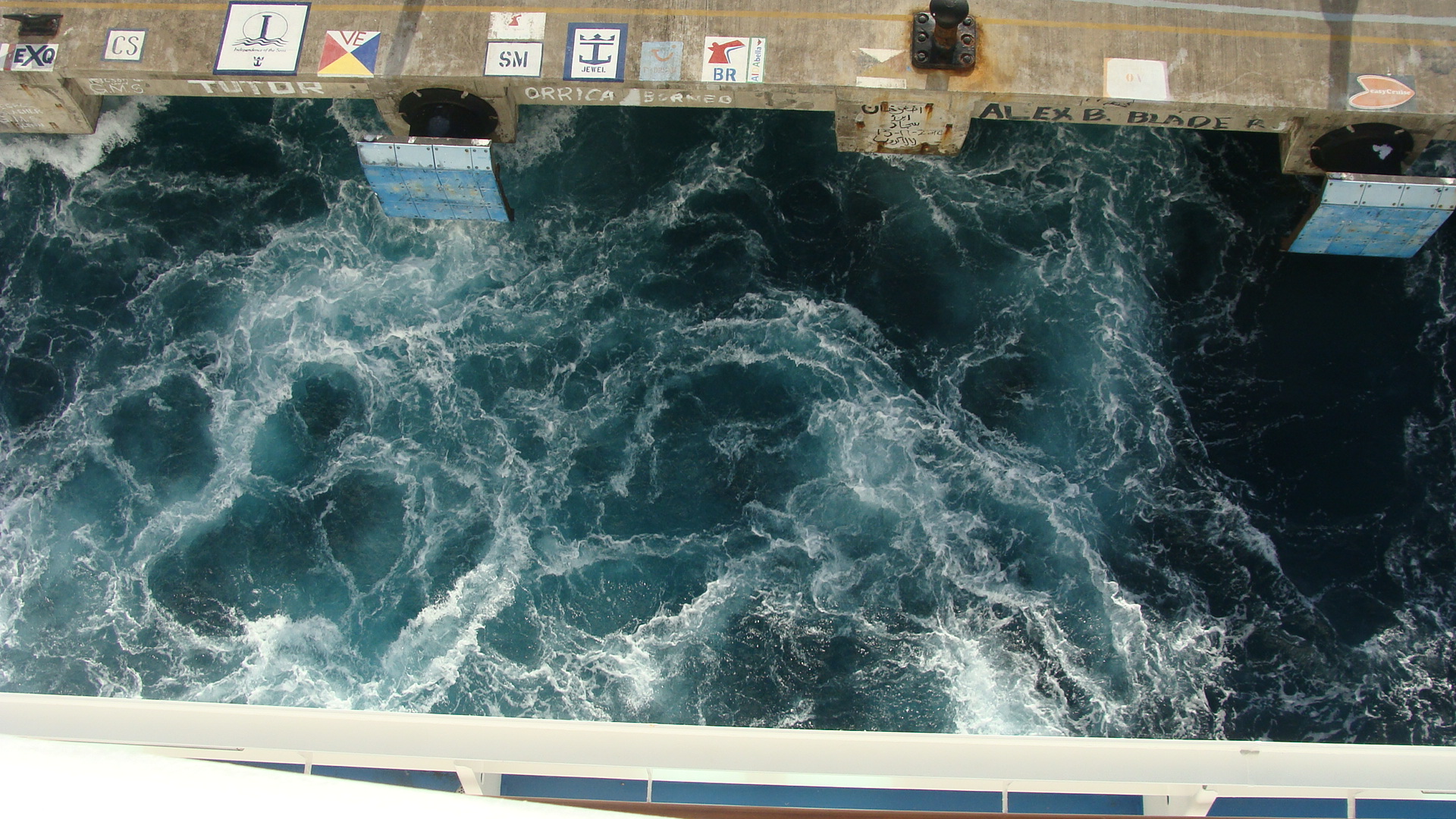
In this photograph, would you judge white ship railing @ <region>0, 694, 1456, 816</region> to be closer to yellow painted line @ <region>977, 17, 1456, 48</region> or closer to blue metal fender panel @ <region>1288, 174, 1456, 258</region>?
blue metal fender panel @ <region>1288, 174, 1456, 258</region>

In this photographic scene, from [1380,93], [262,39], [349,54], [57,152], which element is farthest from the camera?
[57,152]

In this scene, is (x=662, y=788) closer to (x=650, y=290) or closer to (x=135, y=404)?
(x=650, y=290)

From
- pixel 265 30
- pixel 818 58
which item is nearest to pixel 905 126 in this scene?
pixel 818 58

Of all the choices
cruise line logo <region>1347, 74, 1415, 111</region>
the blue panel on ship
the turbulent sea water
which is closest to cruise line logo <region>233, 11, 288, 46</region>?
the turbulent sea water

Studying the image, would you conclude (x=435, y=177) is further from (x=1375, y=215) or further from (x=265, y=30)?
(x=1375, y=215)

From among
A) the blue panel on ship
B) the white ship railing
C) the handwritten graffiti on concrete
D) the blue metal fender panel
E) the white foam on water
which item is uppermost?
the handwritten graffiti on concrete

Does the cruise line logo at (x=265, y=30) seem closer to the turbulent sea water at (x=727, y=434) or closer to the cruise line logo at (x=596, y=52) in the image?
the turbulent sea water at (x=727, y=434)
